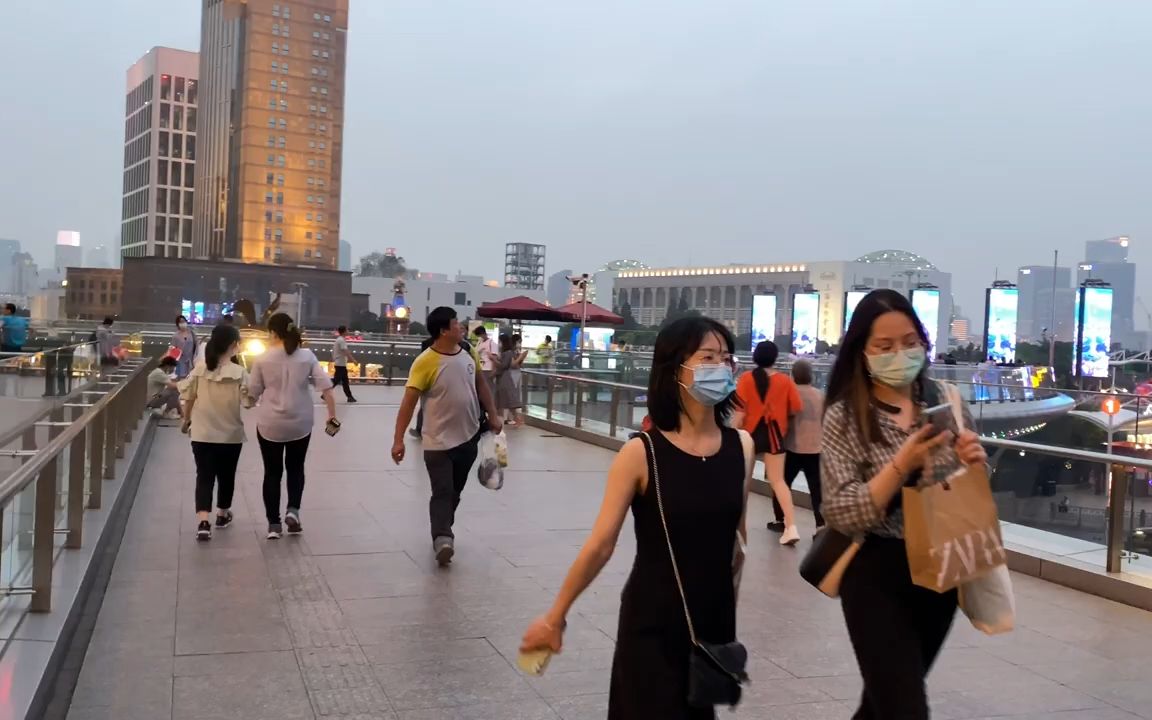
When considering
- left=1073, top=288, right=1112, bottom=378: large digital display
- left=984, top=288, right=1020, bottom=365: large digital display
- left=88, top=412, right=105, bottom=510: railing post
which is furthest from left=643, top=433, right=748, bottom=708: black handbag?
left=984, top=288, right=1020, bottom=365: large digital display

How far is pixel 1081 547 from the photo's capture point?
306 inches

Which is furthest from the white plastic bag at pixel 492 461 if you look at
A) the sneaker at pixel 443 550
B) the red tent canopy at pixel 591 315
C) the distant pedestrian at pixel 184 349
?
the red tent canopy at pixel 591 315

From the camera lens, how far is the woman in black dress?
114 inches

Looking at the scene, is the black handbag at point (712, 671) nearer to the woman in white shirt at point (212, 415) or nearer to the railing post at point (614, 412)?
the woman in white shirt at point (212, 415)

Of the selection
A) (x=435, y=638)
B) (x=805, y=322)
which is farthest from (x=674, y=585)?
(x=805, y=322)

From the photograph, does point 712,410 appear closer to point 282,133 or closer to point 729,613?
point 729,613

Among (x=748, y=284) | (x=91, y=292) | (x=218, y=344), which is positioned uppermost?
(x=748, y=284)

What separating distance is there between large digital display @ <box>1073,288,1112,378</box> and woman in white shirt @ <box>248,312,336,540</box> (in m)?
33.0

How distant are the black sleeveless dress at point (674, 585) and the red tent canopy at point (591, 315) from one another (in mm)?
29135

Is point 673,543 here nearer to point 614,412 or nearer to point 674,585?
point 674,585

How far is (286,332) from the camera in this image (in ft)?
27.4

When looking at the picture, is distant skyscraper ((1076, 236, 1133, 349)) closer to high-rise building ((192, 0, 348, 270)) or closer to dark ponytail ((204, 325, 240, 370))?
high-rise building ((192, 0, 348, 270))

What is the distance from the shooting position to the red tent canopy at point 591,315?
108ft

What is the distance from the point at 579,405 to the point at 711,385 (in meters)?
14.7
